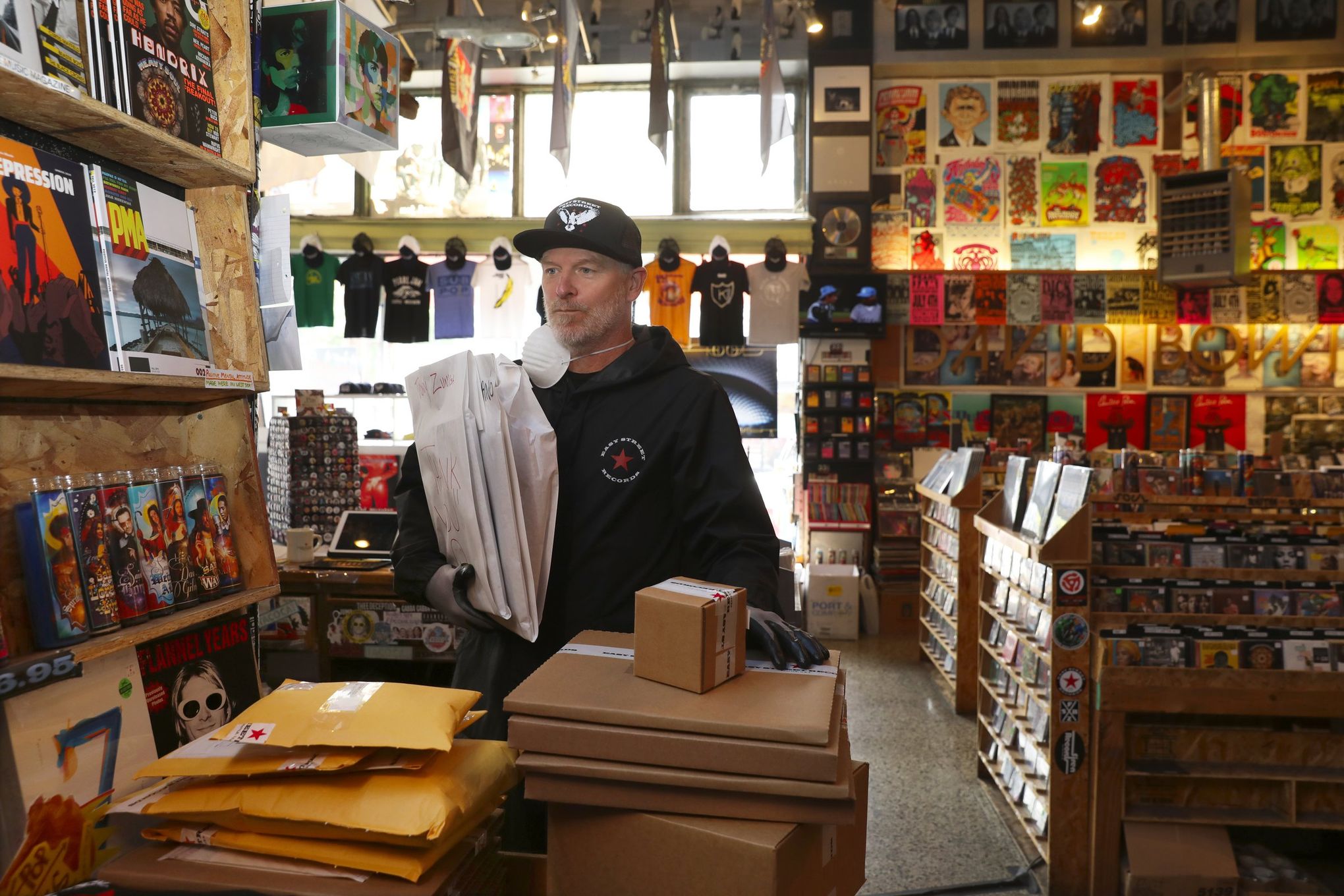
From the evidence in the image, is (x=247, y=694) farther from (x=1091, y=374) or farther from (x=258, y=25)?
(x=1091, y=374)

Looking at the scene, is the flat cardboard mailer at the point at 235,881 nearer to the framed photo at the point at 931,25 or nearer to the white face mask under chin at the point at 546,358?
the white face mask under chin at the point at 546,358

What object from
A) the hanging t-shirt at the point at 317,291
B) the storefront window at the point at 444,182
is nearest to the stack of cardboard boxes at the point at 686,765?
the hanging t-shirt at the point at 317,291

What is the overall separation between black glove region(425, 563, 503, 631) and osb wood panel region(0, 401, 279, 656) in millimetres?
334

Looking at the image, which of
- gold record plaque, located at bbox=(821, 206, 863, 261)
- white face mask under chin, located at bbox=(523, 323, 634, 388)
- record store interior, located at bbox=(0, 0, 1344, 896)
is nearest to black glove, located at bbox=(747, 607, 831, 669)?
record store interior, located at bbox=(0, 0, 1344, 896)

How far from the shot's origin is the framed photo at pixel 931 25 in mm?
7395

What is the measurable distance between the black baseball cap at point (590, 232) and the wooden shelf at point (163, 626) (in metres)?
0.94

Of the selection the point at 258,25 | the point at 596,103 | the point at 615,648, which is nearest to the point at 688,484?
the point at 615,648

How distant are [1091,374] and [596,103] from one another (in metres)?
4.78

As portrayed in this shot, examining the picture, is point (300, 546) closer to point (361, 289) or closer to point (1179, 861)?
point (1179, 861)

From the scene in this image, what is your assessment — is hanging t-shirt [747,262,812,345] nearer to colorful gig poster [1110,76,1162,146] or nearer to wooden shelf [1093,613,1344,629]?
colorful gig poster [1110,76,1162,146]

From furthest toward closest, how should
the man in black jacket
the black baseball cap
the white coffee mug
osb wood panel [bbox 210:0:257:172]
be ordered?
the white coffee mug → the black baseball cap → the man in black jacket → osb wood panel [bbox 210:0:257:172]

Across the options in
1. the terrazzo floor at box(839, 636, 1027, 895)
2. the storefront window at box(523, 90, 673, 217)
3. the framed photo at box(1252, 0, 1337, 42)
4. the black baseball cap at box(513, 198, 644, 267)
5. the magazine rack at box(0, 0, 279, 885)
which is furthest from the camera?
the storefront window at box(523, 90, 673, 217)

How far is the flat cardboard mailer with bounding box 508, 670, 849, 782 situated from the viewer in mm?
1016

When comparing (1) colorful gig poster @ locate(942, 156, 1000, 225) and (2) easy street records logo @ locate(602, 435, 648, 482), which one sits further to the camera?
(1) colorful gig poster @ locate(942, 156, 1000, 225)
